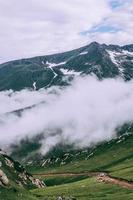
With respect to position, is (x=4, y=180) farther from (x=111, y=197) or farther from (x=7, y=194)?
(x=111, y=197)

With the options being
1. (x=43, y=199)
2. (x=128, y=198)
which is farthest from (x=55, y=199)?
(x=128, y=198)

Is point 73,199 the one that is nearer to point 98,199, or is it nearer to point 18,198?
point 98,199

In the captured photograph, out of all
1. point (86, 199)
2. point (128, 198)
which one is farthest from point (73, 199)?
point (128, 198)

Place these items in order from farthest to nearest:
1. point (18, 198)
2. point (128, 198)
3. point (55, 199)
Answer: point (55, 199) < point (128, 198) < point (18, 198)

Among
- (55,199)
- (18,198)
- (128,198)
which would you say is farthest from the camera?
(55,199)

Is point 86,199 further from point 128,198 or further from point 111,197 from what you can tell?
point 128,198

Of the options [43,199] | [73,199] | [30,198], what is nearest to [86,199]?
[73,199]

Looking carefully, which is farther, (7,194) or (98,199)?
(98,199)

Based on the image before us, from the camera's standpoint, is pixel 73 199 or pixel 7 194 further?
pixel 73 199
